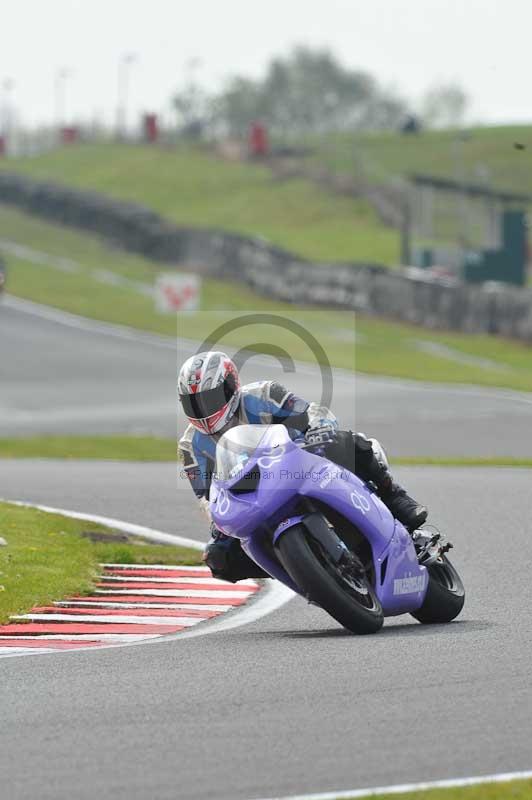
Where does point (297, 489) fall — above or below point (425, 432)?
above

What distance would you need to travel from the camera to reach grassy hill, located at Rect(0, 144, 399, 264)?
198 ft

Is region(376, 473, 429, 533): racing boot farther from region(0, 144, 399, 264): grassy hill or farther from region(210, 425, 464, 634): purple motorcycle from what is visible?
region(0, 144, 399, 264): grassy hill

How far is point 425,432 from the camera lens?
24.7m

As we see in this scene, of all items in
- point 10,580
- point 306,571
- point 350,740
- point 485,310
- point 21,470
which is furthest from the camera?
point 485,310

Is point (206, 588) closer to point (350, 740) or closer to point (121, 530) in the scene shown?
point (121, 530)

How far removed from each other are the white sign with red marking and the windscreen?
33541 millimetres

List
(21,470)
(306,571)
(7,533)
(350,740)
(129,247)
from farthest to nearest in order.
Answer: (129,247) < (21,470) < (7,533) < (306,571) < (350,740)

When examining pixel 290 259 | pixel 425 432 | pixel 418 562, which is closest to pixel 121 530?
pixel 418 562

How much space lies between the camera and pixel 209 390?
8539mm

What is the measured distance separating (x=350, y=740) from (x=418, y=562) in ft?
10.1

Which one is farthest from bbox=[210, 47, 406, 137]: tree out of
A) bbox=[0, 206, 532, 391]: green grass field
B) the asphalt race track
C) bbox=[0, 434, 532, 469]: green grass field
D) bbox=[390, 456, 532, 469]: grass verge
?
the asphalt race track

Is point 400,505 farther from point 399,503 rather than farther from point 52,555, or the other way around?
point 52,555

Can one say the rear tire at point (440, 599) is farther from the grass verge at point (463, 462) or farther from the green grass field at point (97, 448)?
the green grass field at point (97, 448)

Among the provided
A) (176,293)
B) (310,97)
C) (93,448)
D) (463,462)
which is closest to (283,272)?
(176,293)
